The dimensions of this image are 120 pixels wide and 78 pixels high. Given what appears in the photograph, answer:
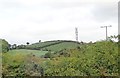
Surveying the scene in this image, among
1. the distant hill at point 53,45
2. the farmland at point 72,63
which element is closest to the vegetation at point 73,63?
the farmland at point 72,63

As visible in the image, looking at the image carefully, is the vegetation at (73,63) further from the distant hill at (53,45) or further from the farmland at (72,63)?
the distant hill at (53,45)

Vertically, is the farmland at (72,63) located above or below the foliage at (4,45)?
below

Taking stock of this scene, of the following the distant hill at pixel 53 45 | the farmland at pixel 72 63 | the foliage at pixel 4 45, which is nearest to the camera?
the farmland at pixel 72 63

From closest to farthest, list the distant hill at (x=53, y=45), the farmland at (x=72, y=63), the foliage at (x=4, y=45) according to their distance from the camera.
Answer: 1. the farmland at (x=72, y=63)
2. the foliage at (x=4, y=45)
3. the distant hill at (x=53, y=45)

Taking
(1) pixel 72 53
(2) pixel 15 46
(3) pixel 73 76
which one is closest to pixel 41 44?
(2) pixel 15 46

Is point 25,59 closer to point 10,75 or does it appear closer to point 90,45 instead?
point 10,75

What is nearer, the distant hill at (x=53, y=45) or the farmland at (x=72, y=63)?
the farmland at (x=72, y=63)

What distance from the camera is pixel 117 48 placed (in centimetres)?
1002

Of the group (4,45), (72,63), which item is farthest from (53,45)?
(72,63)

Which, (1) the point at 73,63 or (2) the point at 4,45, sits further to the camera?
(2) the point at 4,45

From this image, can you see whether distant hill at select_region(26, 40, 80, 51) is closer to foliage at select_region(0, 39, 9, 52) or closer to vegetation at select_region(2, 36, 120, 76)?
foliage at select_region(0, 39, 9, 52)

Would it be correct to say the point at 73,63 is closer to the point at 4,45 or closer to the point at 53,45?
the point at 4,45

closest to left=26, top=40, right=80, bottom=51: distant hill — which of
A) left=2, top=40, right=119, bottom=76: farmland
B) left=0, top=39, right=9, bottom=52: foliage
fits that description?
left=0, top=39, right=9, bottom=52: foliage

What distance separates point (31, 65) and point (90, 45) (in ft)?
6.41
